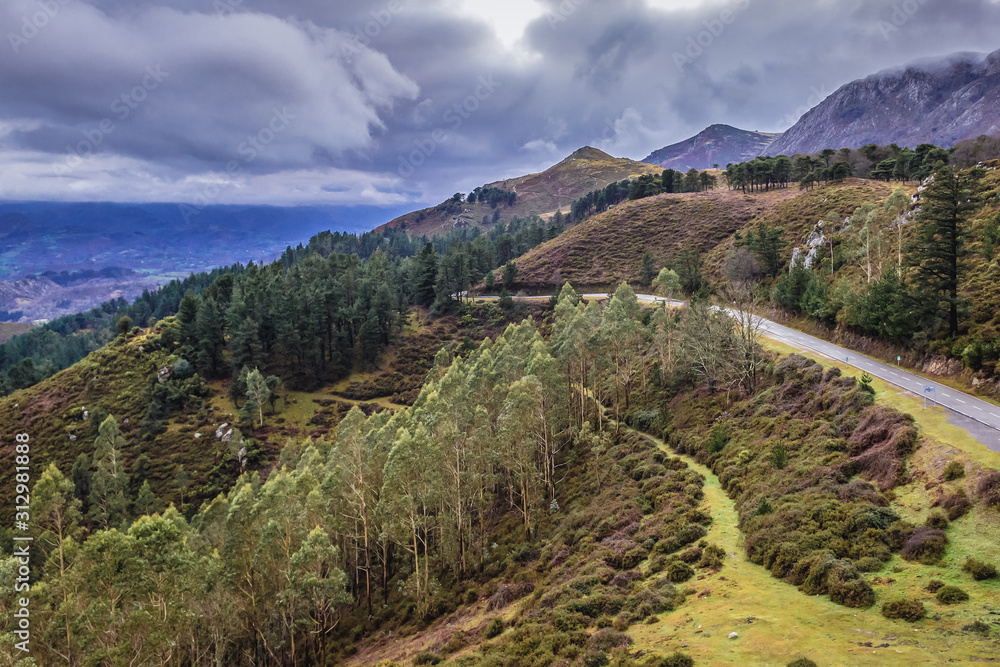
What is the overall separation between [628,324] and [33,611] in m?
51.8

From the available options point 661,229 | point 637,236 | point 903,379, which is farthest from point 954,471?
point 661,229

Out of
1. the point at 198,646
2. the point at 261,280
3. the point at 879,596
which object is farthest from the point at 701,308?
the point at 261,280

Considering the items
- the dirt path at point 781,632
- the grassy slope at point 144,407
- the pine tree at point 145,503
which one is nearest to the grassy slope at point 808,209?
the grassy slope at point 144,407

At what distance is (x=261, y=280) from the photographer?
11656 cm

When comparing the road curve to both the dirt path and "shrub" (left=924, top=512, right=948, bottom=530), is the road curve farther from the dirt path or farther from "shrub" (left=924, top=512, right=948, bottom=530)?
the dirt path

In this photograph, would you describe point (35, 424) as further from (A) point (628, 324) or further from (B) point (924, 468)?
(B) point (924, 468)

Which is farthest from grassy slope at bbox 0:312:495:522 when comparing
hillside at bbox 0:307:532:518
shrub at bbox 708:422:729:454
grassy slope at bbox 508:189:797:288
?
shrub at bbox 708:422:729:454

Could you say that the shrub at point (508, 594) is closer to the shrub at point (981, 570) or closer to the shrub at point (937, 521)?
the shrub at point (937, 521)

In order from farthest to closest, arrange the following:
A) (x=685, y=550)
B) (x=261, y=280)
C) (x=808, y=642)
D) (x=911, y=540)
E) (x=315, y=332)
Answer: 1. (x=261, y=280)
2. (x=315, y=332)
3. (x=685, y=550)
4. (x=911, y=540)
5. (x=808, y=642)

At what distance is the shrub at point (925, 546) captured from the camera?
19.1 metres

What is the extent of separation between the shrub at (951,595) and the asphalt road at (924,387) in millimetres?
12483

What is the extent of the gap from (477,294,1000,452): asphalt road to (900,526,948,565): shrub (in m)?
8.77

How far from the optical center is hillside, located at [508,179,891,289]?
113319mm

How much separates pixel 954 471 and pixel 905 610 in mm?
10763
